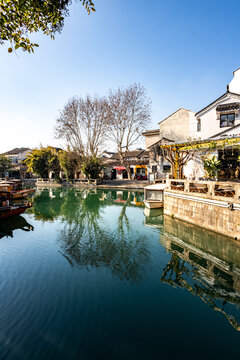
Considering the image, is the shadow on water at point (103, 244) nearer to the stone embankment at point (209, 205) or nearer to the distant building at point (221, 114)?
the stone embankment at point (209, 205)

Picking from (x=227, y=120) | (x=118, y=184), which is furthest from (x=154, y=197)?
(x=118, y=184)

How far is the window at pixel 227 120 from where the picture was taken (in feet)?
61.4

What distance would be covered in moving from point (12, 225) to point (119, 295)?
9.55 metres

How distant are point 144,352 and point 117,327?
762mm

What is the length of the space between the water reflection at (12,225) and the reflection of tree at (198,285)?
8377mm

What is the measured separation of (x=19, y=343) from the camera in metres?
3.68

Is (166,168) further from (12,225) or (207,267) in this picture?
(207,267)

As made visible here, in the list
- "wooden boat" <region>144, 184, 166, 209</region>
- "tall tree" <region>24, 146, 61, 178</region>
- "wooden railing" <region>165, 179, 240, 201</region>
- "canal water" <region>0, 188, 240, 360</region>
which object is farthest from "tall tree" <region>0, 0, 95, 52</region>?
"tall tree" <region>24, 146, 61, 178</region>

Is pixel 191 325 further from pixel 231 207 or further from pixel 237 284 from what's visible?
pixel 231 207

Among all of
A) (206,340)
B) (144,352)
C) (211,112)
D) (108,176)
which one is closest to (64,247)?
(144,352)

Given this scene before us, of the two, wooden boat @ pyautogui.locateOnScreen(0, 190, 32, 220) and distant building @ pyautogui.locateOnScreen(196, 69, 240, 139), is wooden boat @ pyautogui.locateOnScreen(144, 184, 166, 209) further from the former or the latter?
wooden boat @ pyautogui.locateOnScreen(0, 190, 32, 220)

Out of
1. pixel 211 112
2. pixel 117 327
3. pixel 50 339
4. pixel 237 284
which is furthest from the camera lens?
pixel 211 112

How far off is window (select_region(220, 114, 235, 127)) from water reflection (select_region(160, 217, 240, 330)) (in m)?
13.7

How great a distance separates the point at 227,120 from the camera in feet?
62.2
